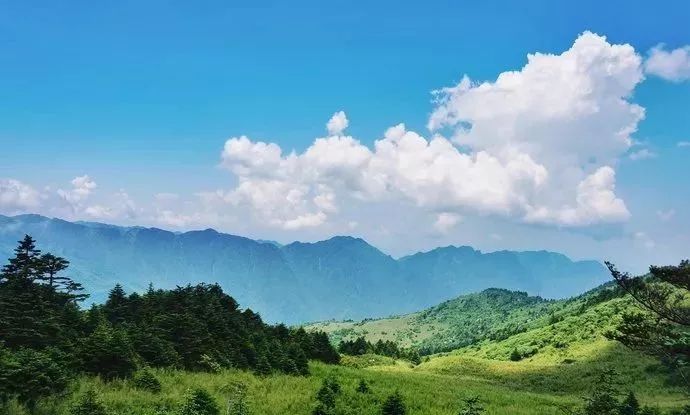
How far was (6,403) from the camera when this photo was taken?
64.4ft

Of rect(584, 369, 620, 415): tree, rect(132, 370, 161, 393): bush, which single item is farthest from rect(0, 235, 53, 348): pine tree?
rect(584, 369, 620, 415): tree

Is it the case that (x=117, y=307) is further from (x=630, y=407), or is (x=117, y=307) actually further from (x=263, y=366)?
(x=630, y=407)

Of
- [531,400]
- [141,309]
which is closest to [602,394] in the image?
[531,400]

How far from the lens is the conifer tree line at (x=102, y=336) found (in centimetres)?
2273

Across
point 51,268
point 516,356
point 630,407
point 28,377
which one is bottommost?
point 630,407

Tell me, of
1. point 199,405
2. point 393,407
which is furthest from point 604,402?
point 199,405

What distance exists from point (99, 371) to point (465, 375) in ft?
174

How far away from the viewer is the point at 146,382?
27.4 meters

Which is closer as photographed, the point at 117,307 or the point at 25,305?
the point at 25,305

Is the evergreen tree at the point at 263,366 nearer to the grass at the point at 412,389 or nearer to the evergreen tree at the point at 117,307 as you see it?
the grass at the point at 412,389

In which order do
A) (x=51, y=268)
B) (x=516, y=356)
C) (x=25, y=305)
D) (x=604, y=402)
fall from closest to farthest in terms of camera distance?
1. (x=604, y=402)
2. (x=25, y=305)
3. (x=51, y=268)
4. (x=516, y=356)

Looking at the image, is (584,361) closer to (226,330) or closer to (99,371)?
(226,330)

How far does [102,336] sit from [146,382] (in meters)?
3.71

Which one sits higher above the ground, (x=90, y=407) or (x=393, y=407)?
(x=90, y=407)
